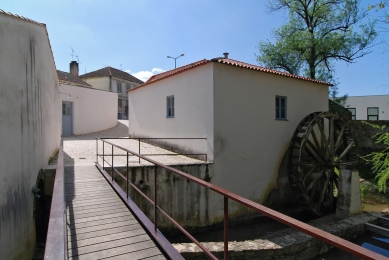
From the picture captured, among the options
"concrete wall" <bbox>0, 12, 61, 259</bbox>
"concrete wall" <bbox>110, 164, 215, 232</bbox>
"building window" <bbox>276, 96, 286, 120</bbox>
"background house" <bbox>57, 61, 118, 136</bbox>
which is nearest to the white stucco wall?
"concrete wall" <bbox>110, 164, 215, 232</bbox>

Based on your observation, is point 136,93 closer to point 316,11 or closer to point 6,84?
point 6,84

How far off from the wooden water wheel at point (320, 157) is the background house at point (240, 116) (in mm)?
636

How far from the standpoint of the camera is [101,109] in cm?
1814

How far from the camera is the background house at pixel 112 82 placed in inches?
1176

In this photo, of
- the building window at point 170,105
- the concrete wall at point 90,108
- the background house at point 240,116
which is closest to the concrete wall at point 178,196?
the background house at point 240,116

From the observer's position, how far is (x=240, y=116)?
26.6 feet

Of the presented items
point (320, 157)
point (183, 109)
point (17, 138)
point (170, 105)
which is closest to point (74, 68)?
point (170, 105)

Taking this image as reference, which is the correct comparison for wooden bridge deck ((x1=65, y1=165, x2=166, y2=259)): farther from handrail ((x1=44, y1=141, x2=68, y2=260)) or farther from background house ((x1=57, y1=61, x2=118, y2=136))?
background house ((x1=57, y1=61, x2=118, y2=136))

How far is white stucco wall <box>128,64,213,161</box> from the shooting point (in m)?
7.77

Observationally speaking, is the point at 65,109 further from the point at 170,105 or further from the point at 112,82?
the point at 112,82

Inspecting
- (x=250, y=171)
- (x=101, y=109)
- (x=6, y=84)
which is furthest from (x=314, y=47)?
(x=6, y=84)

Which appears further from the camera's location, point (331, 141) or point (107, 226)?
point (331, 141)

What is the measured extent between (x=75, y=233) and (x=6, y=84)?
7.08ft

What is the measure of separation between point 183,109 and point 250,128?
A: 247 cm
